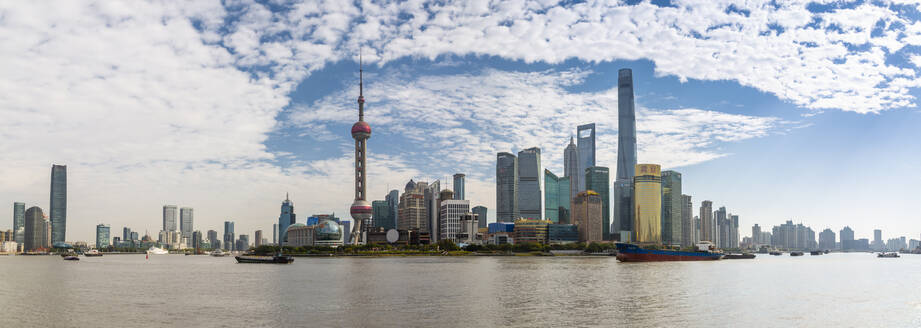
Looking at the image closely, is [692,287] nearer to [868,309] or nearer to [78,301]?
[868,309]

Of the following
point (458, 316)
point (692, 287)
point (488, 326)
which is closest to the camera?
point (488, 326)

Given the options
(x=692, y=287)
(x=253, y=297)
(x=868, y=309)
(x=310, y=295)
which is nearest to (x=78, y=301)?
(x=253, y=297)

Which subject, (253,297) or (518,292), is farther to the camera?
(518,292)

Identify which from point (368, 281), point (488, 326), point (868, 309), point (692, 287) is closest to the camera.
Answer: point (488, 326)

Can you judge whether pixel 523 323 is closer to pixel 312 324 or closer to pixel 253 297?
pixel 312 324

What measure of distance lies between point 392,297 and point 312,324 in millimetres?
23215

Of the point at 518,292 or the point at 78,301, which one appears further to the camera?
the point at 518,292

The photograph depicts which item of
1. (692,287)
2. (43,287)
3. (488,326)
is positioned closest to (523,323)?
(488,326)

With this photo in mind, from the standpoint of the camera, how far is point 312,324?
5888 centimetres

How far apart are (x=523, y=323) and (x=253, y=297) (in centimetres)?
4067

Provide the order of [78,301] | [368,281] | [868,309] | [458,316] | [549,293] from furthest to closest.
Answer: [368,281]
[549,293]
[78,301]
[868,309]
[458,316]

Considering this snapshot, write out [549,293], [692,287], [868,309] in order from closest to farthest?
[868,309] → [549,293] → [692,287]

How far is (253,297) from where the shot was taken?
83250 mm

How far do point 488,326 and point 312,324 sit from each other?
16.3 metres
